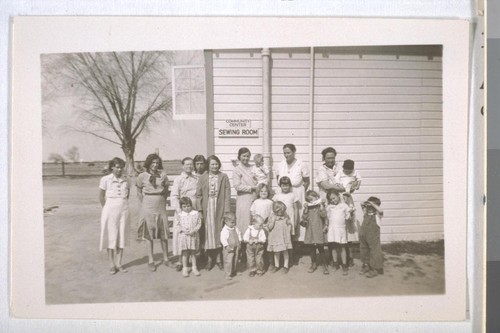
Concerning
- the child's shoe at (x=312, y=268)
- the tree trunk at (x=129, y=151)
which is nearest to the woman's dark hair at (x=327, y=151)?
the child's shoe at (x=312, y=268)

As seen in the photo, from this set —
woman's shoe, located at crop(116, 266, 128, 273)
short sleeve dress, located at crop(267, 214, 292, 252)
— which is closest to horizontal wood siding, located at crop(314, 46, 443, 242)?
short sleeve dress, located at crop(267, 214, 292, 252)

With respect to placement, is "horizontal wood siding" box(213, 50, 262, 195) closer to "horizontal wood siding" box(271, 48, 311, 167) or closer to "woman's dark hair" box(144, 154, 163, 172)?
"horizontal wood siding" box(271, 48, 311, 167)

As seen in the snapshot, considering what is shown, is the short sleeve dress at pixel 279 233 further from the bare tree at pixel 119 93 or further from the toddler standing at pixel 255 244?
the bare tree at pixel 119 93

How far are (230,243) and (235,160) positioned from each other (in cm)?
26

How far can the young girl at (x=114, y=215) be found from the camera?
111cm

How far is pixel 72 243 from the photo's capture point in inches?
43.5

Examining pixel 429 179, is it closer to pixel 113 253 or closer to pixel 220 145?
pixel 220 145

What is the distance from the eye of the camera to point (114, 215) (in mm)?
1120

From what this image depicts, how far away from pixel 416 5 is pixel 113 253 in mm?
1168

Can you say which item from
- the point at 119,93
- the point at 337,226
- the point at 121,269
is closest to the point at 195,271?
the point at 121,269

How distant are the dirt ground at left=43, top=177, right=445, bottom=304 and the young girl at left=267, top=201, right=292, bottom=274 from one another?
0.18 feet

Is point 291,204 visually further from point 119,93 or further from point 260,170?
point 119,93

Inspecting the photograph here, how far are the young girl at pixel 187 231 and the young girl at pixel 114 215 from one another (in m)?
0.16

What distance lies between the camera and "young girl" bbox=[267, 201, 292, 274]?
1122 mm
